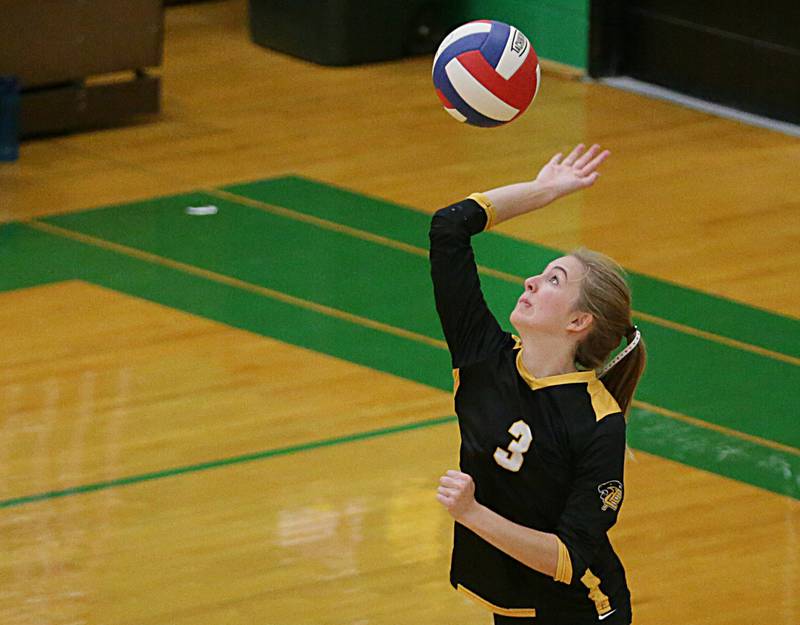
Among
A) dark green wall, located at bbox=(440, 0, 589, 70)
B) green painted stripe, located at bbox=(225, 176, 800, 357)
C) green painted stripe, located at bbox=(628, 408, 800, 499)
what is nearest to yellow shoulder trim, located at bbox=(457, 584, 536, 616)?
green painted stripe, located at bbox=(628, 408, 800, 499)

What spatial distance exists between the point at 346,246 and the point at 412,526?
103 inches

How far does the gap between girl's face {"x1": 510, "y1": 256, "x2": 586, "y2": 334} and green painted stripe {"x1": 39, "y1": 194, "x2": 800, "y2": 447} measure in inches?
97.8

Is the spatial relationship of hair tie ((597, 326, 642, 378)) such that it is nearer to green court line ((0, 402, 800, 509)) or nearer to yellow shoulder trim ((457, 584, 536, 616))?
yellow shoulder trim ((457, 584, 536, 616))

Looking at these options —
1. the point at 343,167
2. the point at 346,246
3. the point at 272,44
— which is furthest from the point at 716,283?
the point at 272,44

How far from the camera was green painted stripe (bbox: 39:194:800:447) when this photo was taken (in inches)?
238

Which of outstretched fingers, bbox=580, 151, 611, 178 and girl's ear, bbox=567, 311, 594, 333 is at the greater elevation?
outstretched fingers, bbox=580, 151, 611, 178

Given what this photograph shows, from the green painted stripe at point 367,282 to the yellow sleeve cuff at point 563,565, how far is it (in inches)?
102

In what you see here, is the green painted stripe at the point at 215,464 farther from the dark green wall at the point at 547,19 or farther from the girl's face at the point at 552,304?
the dark green wall at the point at 547,19

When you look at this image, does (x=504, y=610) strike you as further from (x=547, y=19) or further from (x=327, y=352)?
(x=547, y=19)

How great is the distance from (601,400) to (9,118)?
19.0 ft

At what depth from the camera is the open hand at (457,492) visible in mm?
3154

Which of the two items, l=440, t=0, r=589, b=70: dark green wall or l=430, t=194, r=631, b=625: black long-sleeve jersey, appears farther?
l=440, t=0, r=589, b=70: dark green wall

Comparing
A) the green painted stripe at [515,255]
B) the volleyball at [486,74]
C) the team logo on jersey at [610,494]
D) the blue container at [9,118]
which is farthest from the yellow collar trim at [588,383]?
the blue container at [9,118]

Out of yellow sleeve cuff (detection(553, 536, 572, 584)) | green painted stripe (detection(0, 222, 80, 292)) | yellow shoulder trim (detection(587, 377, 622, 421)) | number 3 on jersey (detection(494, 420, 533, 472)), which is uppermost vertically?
yellow shoulder trim (detection(587, 377, 622, 421))
